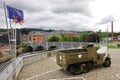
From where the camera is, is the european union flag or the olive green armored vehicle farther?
the olive green armored vehicle

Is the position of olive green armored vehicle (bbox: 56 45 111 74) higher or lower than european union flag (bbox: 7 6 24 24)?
lower

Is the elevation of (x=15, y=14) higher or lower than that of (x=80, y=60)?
higher

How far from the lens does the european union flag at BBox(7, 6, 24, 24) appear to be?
9.09m

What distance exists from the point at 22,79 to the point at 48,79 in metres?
1.89

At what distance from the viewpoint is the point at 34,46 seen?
85.1 metres

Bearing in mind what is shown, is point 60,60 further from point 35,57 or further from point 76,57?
point 35,57

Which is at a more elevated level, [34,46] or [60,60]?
[60,60]

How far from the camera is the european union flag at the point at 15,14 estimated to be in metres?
9.09

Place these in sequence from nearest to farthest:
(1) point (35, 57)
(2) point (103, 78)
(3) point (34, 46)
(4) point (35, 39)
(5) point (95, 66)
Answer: (2) point (103, 78) → (5) point (95, 66) → (1) point (35, 57) → (3) point (34, 46) → (4) point (35, 39)

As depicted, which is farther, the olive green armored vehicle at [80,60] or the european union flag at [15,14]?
the olive green armored vehicle at [80,60]

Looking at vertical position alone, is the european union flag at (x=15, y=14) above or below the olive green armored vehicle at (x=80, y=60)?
above

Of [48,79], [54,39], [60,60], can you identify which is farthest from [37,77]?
[54,39]

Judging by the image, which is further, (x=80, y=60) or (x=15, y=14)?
(x=80, y=60)

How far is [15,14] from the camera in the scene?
31.0 ft
